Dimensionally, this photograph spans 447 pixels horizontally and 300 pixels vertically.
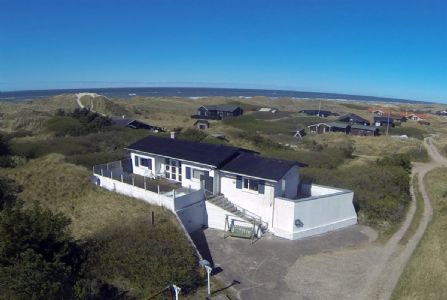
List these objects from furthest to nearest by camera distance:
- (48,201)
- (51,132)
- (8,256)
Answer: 1. (51,132)
2. (48,201)
3. (8,256)

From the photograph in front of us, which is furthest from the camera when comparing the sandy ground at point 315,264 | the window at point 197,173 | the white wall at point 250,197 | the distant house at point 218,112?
the distant house at point 218,112

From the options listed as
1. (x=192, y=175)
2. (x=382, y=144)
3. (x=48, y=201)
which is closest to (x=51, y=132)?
(x=48, y=201)

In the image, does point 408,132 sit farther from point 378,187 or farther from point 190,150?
point 190,150

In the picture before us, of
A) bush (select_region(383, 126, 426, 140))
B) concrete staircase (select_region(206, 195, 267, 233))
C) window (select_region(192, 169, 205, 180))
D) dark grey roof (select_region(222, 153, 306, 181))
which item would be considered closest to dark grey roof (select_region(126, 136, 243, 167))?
dark grey roof (select_region(222, 153, 306, 181))

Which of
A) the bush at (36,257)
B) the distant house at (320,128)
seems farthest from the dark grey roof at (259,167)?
the distant house at (320,128)

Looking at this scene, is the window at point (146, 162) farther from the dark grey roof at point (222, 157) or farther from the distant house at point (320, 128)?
the distant house at point (320, 128)

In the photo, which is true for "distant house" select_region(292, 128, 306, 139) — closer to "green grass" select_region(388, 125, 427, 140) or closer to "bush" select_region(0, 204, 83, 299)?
"green grass" select_region(388, 125, 427, 140)

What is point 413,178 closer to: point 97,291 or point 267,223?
point 267,223
